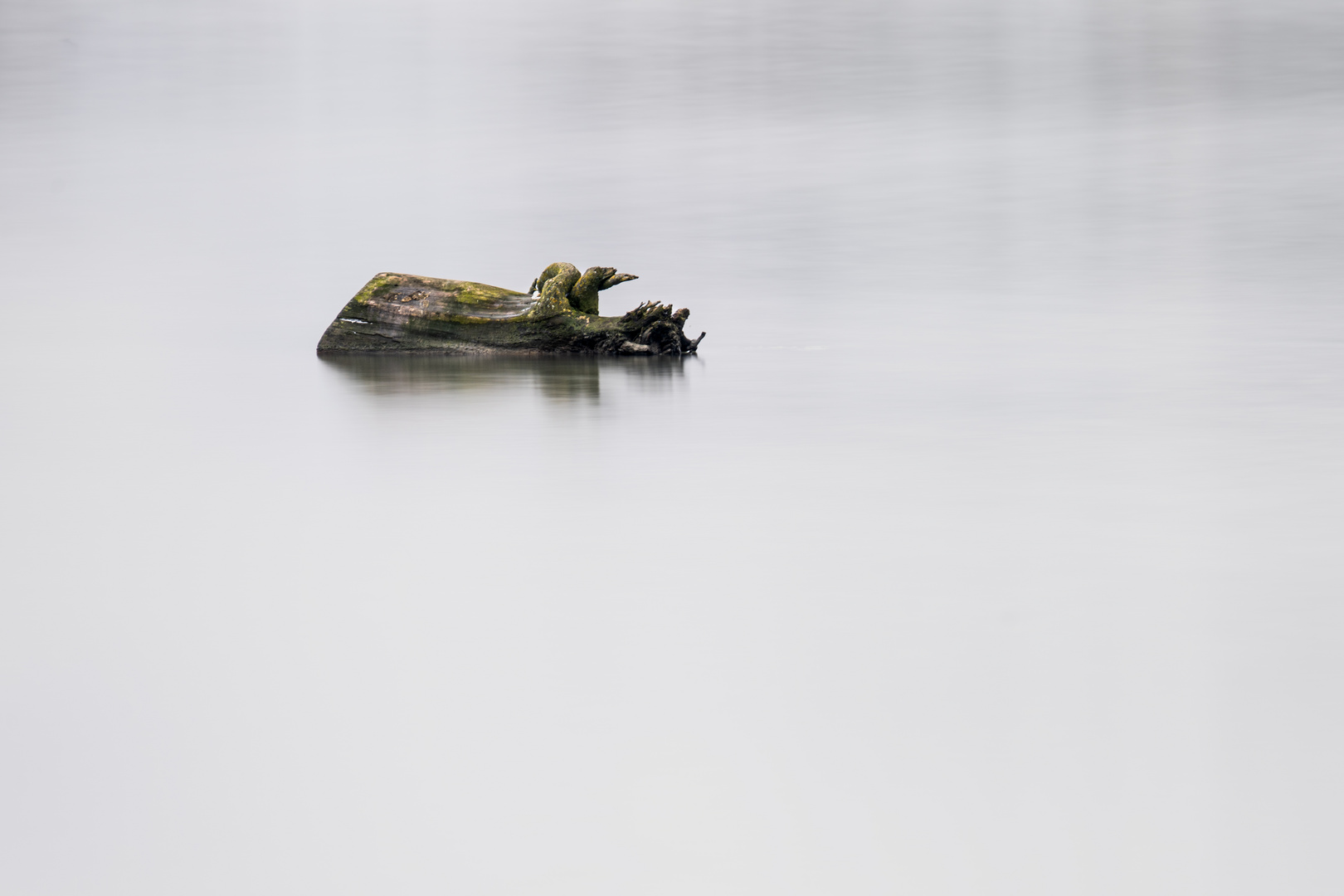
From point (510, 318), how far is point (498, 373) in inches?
45.7

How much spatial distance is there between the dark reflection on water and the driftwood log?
118 mm

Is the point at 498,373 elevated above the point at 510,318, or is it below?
below

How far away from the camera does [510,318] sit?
13.7 metres

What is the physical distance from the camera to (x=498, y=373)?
1267 cm

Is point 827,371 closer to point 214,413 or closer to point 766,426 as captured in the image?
point 766,426

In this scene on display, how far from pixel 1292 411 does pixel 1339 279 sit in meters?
10.7

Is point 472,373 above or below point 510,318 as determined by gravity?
below

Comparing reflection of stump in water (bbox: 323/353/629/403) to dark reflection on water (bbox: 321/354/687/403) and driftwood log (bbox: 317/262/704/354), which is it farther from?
driftwood log (bbox: 317/262/704/354)

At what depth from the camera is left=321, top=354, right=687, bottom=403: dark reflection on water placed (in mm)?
11820

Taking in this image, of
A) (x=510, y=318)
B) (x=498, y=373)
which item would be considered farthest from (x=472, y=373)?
(x=510, y=318)

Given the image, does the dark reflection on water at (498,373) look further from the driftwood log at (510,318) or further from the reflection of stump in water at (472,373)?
the driftwood log at (510,318)

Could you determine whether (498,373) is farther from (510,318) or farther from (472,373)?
(510,318)

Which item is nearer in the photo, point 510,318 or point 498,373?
point 498,373

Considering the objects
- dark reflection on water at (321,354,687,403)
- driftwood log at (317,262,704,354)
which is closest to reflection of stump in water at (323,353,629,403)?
dark reflection on water at (321,354,687,403)
